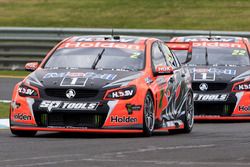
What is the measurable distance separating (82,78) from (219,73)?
4999 millimetres

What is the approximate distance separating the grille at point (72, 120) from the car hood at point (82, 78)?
0.37 meters

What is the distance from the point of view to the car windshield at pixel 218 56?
19.5 m

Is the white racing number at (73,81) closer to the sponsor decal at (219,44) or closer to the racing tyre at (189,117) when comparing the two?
the racing tyre at (189,117)

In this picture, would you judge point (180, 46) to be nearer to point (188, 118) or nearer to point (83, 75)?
point (188, 118)

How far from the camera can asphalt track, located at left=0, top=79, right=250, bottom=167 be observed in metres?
10.8

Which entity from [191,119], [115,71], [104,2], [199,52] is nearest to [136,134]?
[115,71]

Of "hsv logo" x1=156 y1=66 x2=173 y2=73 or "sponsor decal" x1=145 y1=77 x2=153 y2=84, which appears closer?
"sponsor decal" x1=145 y1=77 x2=153 y2=84

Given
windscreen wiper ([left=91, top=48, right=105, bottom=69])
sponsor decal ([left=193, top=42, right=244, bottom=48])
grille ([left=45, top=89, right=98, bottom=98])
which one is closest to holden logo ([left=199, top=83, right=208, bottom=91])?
sponsor decal ([left=193, top=42, right=244, bottom=48])

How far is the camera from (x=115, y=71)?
14.6m

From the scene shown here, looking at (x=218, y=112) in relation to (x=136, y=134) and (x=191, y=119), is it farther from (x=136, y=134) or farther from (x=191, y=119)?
(x=136, y=134)

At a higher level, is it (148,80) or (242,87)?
(148,80)

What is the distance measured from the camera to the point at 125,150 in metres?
12.1

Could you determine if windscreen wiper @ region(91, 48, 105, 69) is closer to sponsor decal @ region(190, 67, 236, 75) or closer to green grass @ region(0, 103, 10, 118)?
green grass @ region(0, 103, 10, 118)

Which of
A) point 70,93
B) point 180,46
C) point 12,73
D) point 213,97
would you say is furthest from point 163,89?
point 12,73
